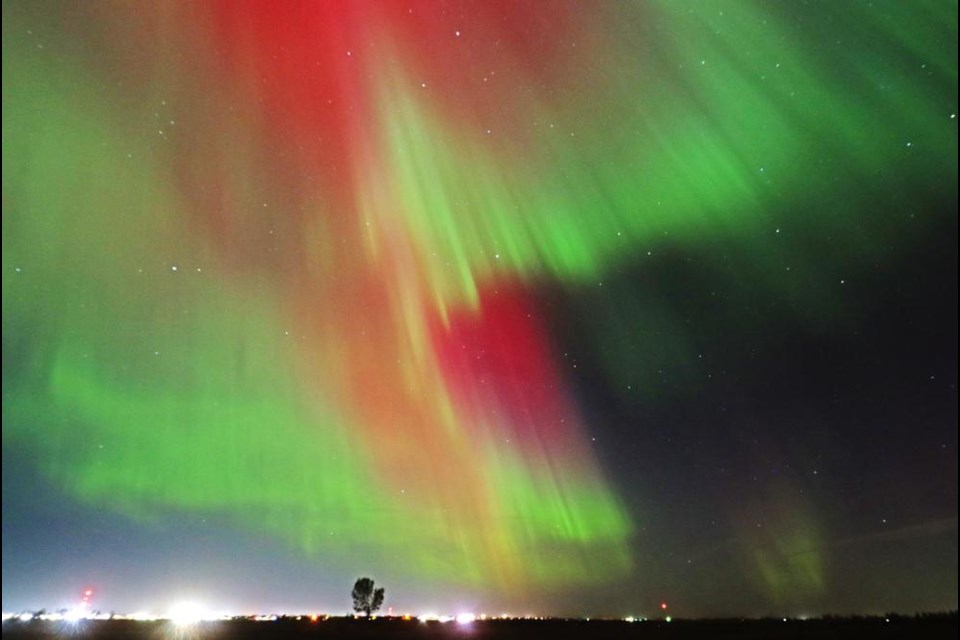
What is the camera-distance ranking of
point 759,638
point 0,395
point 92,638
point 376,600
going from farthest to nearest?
point 376,600 → point 759,638 → point 92,638 → point 0,395

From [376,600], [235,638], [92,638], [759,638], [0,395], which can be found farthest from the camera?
[376,600]

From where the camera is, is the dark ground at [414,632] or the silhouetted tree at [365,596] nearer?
the dark ground at [414,632]

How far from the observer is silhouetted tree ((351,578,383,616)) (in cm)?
9862

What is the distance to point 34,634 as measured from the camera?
39656 mm

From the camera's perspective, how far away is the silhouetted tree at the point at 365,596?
98.6 m

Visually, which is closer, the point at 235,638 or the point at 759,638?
the point at 235,638

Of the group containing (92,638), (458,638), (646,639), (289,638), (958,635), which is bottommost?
(958,635)

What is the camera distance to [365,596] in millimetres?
99000

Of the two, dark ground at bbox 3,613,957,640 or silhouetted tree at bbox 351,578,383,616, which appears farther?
silhouetted tree at bbox 351,578,383,616

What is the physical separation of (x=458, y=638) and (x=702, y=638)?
20.9 meters

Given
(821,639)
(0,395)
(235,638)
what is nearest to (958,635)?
(821,639)

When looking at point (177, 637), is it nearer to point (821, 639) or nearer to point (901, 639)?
point (821, 639)

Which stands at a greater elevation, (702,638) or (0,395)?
(0,395)

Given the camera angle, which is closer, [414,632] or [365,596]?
[414,632]
